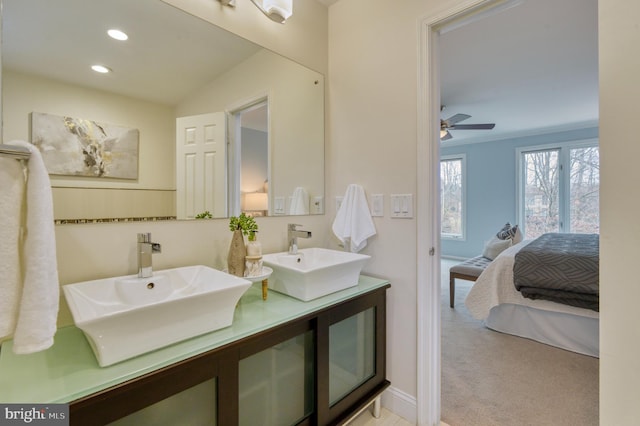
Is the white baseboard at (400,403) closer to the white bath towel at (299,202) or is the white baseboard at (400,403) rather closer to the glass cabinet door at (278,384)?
the glass cabinet door at (278,384)

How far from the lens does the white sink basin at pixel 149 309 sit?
75 centimetres

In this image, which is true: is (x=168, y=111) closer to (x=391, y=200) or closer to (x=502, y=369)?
(x=391, y=200)

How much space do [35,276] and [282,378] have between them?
874 millimetres

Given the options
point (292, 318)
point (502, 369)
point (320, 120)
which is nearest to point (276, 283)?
point (292, 318)

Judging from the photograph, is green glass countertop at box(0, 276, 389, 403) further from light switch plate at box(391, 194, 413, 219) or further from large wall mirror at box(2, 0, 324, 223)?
light switch plate at box(391, 194, 413, 219)

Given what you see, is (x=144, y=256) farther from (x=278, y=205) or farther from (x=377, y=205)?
(x=377, y=205)

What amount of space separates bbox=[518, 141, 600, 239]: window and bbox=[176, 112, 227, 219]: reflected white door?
545cm

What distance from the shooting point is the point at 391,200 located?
1.64 meters

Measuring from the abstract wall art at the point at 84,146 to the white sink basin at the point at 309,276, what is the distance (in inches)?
28.8

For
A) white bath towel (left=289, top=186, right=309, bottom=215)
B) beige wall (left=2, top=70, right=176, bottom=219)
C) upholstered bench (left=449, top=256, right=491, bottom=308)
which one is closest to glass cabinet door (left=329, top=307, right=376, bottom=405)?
white bath towel (left=289, top=186, right=309, bottom=215)

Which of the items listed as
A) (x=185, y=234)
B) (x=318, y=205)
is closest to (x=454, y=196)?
(x=318, y=205)

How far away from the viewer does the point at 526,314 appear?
8.31 feet

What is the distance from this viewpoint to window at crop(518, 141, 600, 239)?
14.8 ft

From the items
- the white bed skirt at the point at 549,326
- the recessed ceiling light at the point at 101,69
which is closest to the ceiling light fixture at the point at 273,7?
the recessed ceiling light at the point at 101,69
